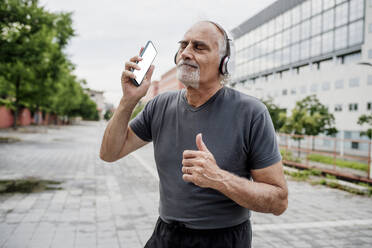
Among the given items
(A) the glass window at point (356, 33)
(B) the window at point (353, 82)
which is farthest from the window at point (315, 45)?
(B) the window at point (353, 82)

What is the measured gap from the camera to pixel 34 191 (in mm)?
7410

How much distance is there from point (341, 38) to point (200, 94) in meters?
41.0

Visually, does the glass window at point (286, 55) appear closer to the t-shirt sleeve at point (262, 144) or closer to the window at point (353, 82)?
the window at point (353, 82)

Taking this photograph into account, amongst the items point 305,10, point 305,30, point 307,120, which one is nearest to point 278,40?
point 305,30

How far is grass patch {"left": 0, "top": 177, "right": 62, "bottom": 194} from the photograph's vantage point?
24.4ft

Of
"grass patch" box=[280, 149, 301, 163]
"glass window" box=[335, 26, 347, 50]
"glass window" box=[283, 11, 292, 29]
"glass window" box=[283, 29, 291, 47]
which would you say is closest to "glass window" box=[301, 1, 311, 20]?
"glass window" box=[283, 11, 292, 29]

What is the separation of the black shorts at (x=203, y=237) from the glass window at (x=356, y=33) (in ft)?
128

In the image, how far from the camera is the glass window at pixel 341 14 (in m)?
36.6

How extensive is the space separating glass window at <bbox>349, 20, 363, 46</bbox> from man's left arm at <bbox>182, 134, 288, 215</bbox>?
39.1 m

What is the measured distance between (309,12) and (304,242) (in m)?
42.8

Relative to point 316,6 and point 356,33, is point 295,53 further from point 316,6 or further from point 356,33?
point 356,33

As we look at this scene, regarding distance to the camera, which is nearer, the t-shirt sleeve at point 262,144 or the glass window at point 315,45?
the t-shirt sleeve at point 262,144

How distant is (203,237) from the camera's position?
162 centimetres

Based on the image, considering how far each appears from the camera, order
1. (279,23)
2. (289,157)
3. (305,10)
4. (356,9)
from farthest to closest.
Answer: (279,23) → (305,10) → (356,9) → (289,157)
